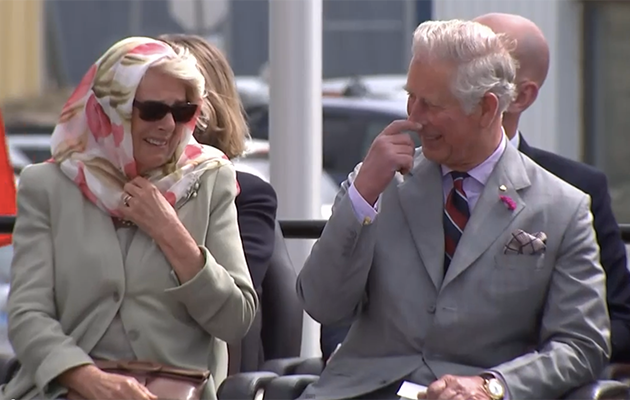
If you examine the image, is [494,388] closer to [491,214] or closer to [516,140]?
[491,214]

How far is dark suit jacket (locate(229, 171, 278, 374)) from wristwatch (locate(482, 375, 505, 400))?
0.86 meters

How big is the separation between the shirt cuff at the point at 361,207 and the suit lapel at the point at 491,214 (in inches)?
9.4

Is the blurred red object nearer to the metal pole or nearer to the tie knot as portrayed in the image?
the metal pole

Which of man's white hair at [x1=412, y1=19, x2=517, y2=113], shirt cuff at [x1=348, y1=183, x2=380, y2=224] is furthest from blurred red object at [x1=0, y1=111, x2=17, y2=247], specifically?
man's white hair at [x1=412, y1=19, x2=517, y2=113]

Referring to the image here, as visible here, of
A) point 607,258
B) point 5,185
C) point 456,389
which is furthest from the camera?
point 5,185

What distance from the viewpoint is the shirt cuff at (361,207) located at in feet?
12.2

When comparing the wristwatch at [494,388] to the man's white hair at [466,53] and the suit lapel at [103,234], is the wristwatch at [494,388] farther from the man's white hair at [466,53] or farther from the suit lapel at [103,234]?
the suit lapel at [103,234]

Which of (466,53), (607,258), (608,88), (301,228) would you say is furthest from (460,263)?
(608,88)

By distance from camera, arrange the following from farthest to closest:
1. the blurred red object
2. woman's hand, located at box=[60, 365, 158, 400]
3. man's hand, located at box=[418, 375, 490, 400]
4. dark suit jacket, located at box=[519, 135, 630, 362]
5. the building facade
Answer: the building facade
the blurred red object
dark suit jacket, located at box=[519, 135, 630, 362]
woman's hand, located at box=[60, 365, 158, 400]
man's hand, located at box=[418, 375, 490, 400]

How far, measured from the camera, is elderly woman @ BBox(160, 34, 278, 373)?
4.27 meters

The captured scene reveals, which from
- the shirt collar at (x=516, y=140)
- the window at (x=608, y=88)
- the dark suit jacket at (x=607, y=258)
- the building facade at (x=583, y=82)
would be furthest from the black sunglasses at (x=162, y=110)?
the window at (x=608, y=88)

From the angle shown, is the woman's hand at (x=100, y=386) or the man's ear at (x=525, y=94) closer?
the woman's hand at (x=100, y=386)

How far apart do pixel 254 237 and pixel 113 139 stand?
1.86 feet

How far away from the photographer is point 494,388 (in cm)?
362
